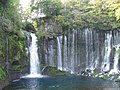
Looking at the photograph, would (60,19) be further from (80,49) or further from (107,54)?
(107,54)

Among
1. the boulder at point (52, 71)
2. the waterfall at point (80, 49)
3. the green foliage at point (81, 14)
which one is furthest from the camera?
the green foliage at point (81, 14)

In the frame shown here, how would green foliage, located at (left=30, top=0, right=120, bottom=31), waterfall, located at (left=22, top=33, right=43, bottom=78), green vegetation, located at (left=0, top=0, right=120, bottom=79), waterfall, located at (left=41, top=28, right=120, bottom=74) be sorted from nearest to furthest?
green vegetation, located at (left=0, top=0, right=120, bottom=79) → waterfall, located at (left=22, top=33, right=43, bottom=78) → waterfall, located at (left=41, top=28, right=120, bottom=74) → green foliage, located at (left=30, top=0, right=120, bottom=31)

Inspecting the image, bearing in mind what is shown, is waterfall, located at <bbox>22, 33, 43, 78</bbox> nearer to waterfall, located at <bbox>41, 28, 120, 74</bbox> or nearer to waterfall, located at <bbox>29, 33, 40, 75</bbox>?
waterfall, located at <bbox>29, 33, 40, 75</bbox>

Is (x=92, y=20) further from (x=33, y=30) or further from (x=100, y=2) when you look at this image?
(x=33, y=30)

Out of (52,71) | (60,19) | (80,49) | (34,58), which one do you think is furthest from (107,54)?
(34,58)

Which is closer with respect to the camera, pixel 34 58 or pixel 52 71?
pixel 52 71

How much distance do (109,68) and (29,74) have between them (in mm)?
8670

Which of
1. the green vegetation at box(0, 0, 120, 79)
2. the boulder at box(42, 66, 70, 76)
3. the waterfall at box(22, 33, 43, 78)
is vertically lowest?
the boulder at box(42, 66, 70, 76)

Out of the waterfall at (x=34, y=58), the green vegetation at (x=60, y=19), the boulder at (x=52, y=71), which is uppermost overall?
the green vegetation at (x=60, y=19)

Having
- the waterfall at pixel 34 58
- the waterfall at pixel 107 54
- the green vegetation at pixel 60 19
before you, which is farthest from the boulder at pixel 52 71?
the waterfall at pixel 107 54

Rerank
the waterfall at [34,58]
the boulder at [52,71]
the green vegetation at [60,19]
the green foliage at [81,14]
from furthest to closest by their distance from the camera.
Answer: the green foliage at [81,14] < the boulder at [52,71] < the waterfall at [34,58] < the green vegetation at [60,19]

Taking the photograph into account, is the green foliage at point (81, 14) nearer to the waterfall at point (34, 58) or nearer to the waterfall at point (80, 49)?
the waterfall at point (80, 49)

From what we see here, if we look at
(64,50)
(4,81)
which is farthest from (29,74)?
(4,81)

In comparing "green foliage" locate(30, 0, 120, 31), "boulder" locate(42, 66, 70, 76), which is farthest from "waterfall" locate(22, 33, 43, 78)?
"green foliage" locate(30, 0, 120, 31)
